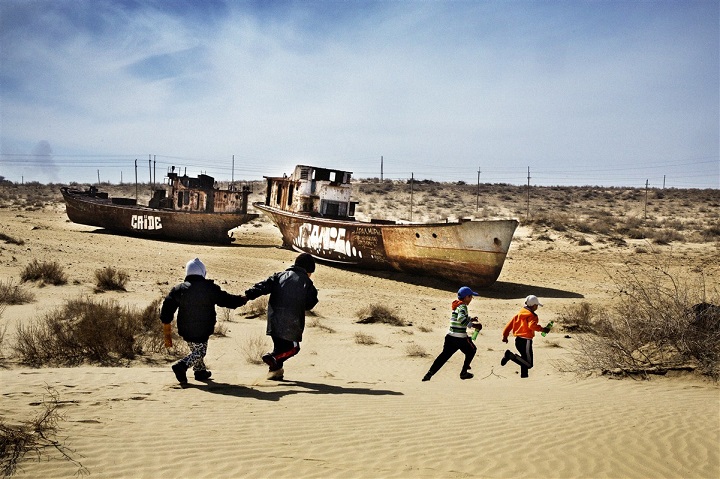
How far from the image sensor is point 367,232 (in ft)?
A: 68.8

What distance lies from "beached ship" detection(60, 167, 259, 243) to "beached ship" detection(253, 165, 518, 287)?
→ 2.14 meters

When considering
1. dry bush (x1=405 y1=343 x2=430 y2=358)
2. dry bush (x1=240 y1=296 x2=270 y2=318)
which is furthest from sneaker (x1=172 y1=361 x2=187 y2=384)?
dry bush (x1=240 y1=296 x2=270 y2=318)

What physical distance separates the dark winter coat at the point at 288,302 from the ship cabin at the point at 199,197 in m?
22.9

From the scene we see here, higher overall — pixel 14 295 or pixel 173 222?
pixel 173 222

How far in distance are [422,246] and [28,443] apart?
15.9m

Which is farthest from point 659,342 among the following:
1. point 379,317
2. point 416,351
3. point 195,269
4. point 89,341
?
point 89,341

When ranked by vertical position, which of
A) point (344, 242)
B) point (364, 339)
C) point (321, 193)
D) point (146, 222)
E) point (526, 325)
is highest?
point (321, 193)

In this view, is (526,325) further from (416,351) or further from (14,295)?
(14,295)

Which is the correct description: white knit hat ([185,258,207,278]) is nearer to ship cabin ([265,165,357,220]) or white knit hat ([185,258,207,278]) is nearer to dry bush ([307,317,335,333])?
dry bush ([307,317,335,333])

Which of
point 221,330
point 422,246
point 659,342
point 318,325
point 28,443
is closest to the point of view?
point 28,443

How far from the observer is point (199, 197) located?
29.9 m

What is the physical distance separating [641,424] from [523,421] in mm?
1196

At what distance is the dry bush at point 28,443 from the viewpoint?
4051 mm

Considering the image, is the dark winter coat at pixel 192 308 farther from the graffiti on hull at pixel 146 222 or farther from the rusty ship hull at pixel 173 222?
the graffiti on hull at pixel 146 222
